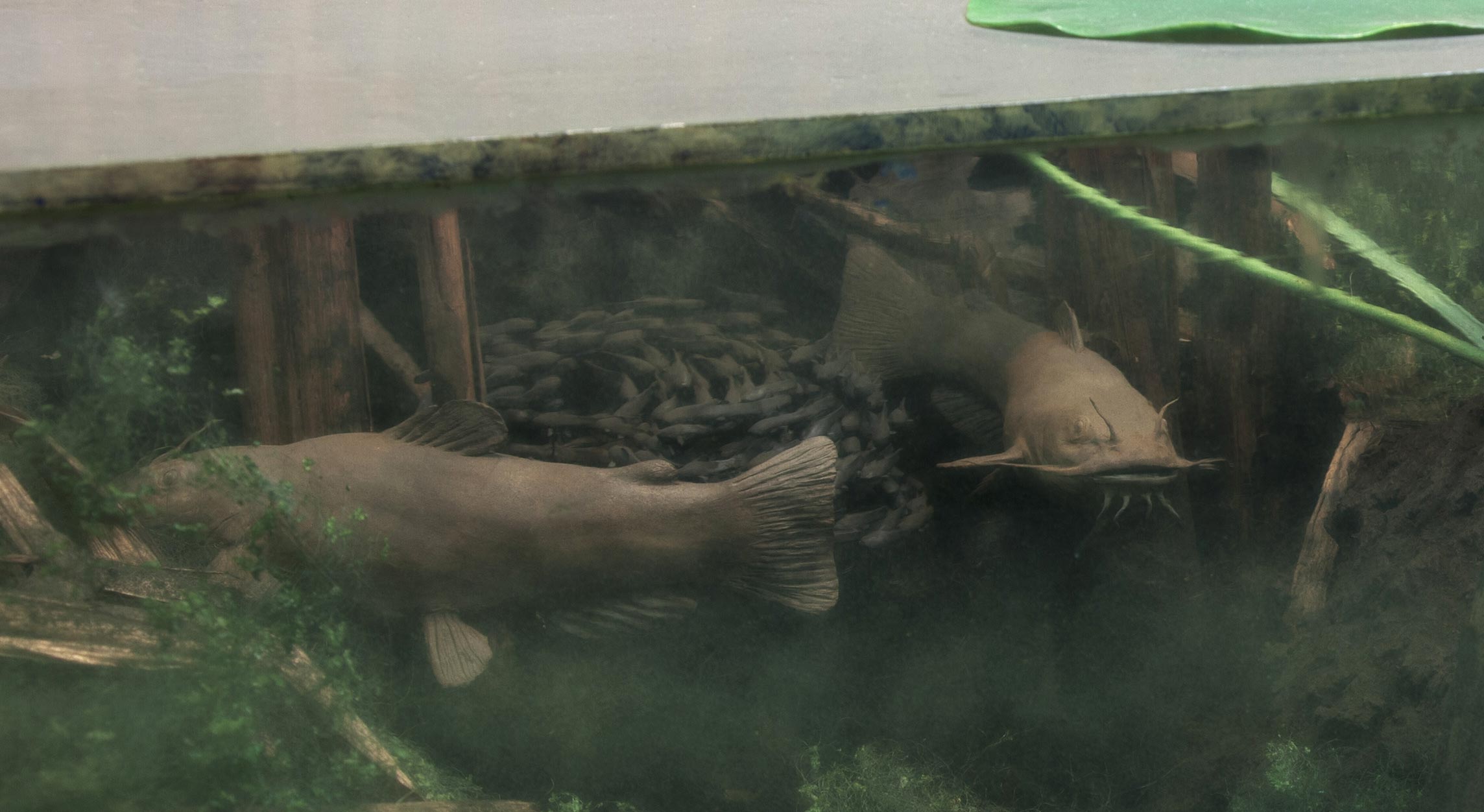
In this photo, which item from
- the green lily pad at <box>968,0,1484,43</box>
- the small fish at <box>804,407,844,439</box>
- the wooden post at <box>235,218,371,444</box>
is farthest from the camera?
the green lily pad at <box>968,0,1484,43</box>

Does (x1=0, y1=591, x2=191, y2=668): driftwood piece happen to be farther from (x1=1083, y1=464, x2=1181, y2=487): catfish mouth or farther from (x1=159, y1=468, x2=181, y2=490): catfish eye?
(x1=1083, y1=464, x2=1181, y2=487): catfish mouth

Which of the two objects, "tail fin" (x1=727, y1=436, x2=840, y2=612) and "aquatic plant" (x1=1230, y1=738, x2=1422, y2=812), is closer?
"tail fin" (x1=727, y1=436, x2=840, y2=612)

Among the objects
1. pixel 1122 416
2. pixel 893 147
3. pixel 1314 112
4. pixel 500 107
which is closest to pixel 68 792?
pixel 500 107

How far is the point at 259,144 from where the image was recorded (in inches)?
38.6

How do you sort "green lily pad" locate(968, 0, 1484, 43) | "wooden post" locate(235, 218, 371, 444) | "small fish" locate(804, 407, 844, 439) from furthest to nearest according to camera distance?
"green lily pad" locate(968, 0, 1484, 43) → "small fish" locate(804, 407, 844, 439) → "wooden post" locate(235, 218, 371, 444)

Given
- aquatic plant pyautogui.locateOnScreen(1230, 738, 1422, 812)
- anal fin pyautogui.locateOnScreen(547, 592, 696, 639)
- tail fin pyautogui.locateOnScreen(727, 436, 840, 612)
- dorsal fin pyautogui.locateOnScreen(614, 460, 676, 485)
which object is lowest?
aquatic plant pyautogui.locateOnScreen(1230, 738, 1422, 812)

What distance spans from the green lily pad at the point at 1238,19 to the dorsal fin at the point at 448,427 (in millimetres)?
826

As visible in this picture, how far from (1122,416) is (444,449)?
0.68 m

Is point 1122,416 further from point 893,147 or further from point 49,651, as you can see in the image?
point 49,651

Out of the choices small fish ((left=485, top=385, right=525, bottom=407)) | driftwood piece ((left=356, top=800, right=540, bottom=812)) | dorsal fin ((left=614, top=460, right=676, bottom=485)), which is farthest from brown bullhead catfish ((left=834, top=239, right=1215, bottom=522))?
driftwood piece ((left=356, top=800, right=540, bottom=812))

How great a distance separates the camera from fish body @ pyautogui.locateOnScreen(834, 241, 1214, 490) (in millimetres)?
1084

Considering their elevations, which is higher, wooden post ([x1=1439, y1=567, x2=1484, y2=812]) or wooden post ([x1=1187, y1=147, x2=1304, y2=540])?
wooden post ([x1=1187, y1=147, x2=1304, y2=540])

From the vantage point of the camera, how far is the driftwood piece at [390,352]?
1.03m

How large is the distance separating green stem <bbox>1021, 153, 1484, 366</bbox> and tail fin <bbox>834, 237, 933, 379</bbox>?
6.6 inches
